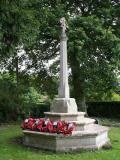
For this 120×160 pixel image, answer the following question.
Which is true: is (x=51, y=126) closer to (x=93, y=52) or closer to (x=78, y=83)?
(x=93, y=52)

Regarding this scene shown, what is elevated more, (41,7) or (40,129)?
(41,7)

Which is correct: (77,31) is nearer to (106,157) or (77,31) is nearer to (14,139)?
(14,139)

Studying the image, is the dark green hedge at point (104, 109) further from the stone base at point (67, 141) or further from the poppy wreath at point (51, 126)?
the stone base at point (67, 141)

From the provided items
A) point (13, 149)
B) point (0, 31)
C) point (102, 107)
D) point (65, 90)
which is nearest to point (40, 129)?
point (13, 149)

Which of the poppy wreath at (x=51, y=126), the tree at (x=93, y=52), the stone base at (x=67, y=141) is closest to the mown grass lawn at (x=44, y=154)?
the stone base at (x=67, y=141)

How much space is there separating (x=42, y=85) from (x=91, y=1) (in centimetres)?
695

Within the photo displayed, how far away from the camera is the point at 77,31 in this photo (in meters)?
23.0

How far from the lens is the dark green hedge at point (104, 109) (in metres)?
29.4

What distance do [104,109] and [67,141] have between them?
60.3 feet

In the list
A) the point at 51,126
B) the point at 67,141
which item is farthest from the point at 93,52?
the point at 67,141

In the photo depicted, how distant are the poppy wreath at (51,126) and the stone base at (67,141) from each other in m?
0.20

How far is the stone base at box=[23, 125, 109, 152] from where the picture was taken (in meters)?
11.8

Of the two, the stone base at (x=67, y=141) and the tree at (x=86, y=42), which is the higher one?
the tree at (x=86, y=42)

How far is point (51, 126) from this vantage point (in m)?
12.3
